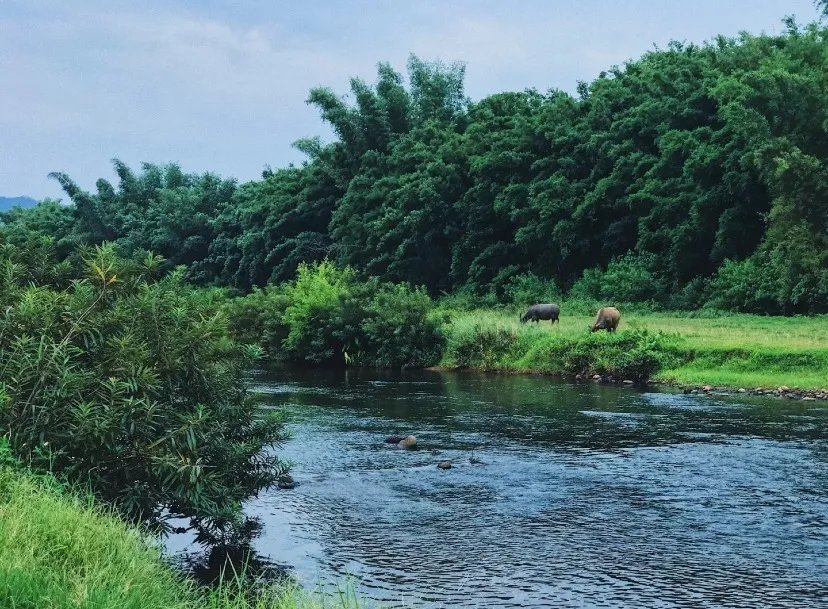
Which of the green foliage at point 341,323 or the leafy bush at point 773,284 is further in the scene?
the green foliage at point 341,323

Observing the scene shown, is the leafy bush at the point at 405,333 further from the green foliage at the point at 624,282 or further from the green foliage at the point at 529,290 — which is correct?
the green foliage at the point at 624,282

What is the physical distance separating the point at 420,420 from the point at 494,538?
9.80 m

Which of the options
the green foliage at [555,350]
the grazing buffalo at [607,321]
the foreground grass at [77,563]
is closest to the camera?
the foreground grass at [77,563]

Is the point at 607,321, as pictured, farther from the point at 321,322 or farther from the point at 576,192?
the point at 576,192

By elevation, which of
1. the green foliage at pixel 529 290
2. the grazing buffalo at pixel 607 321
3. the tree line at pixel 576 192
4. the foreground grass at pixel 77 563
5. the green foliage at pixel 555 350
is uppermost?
the tree line at pixel 576 192

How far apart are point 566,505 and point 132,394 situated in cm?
669

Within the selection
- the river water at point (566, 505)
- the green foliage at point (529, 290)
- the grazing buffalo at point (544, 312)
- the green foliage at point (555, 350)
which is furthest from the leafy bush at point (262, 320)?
the river water at point (566, 505)

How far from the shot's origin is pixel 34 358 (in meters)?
10.8

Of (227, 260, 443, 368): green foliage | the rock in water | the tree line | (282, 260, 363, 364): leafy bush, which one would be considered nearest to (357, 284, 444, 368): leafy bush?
(227, 260, 443, 368): green foliage

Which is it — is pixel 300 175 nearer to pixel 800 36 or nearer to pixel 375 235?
pixel 375 235

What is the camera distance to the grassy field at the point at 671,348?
1004 inches

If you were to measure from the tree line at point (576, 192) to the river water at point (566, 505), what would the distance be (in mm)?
14189

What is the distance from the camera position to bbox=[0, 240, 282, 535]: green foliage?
10.6m

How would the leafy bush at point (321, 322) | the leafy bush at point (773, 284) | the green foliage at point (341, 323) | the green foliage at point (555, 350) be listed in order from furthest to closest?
1. the leafy bush at point (321, 322)
2. the green foliage at point (341, 323)
3. the leafy bush at point (773, 284)
4. the green foliage at point (555, 350)
